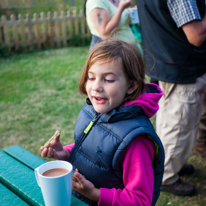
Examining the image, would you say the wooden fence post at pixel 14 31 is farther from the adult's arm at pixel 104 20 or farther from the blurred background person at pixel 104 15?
the adult's arm at pixel 104 20

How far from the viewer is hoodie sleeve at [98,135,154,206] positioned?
1.15 metres

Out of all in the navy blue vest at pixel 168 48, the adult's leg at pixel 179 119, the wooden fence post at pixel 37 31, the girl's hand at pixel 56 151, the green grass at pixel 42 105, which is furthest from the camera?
the wooden fence post at pixel 37 31

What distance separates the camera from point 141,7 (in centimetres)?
225

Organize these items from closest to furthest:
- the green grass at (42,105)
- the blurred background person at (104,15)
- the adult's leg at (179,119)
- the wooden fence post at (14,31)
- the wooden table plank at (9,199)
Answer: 1. the wooden table plank at (9,199)
2. the adult's leg at (179,119)
3. the blurred background person at (104,15)
4. the green grass at (42,105)
5. the wooden fence post at (14,31)

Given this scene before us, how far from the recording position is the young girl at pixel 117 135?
45.9 inches

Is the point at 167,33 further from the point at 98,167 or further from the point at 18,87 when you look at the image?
the point at 18,87

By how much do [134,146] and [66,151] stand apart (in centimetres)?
52

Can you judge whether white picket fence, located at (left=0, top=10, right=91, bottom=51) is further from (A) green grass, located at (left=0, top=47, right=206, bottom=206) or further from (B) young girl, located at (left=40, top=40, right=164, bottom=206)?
(B) young girl, located at (left=40, top=40, right=164, bottom=206)

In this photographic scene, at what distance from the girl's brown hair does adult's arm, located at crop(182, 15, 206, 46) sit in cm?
74

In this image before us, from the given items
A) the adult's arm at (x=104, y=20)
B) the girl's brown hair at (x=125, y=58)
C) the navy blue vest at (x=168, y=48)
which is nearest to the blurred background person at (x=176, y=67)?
the navy blue vest at (x=168, y=48)

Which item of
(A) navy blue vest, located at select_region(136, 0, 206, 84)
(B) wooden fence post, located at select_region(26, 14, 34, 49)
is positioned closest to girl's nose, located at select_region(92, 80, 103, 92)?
(A) navy blue vest, located at select_region(136, 0, 206, 84)

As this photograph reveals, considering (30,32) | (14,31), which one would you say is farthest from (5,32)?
(30,32)

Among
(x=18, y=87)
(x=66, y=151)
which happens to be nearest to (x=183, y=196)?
(x=66, y=151)

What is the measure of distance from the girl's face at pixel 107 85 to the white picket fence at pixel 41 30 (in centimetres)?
763
